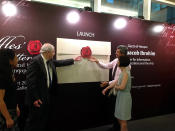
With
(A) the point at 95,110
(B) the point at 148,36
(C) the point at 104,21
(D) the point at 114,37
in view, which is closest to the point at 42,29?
(C) the point at 104,21

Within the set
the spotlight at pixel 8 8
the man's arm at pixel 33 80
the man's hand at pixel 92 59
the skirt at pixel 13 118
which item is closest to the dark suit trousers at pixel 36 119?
the man's arm at pixel 33 80

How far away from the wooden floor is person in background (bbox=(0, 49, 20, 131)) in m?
1.81

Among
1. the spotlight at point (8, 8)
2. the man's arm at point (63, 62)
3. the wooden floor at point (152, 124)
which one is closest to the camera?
the spotlight at point (8, 8)

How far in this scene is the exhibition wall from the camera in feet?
8.38

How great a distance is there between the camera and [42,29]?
2.68 m

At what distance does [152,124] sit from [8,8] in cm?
333

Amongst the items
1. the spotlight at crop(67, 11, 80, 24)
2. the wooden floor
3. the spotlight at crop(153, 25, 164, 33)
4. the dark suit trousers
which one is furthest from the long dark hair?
the spotlight at crop(153, 25, 164, 33)

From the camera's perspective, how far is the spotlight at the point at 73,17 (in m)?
2.88

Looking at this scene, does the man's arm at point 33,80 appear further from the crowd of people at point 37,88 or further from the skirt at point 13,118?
the skirt at point 13,118

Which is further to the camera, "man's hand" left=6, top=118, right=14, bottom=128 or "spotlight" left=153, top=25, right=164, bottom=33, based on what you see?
"spotlight" left=153, top=25, right=164, bottom=33

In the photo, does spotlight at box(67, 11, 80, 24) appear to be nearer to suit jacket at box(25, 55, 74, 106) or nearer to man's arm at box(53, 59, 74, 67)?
man's arm at box(53, 59, 74, 67)

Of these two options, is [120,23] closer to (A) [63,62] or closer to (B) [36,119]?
(A) [63,62]

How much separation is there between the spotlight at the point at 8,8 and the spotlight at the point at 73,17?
2.74 ft

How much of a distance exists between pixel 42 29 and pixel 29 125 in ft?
4.60
